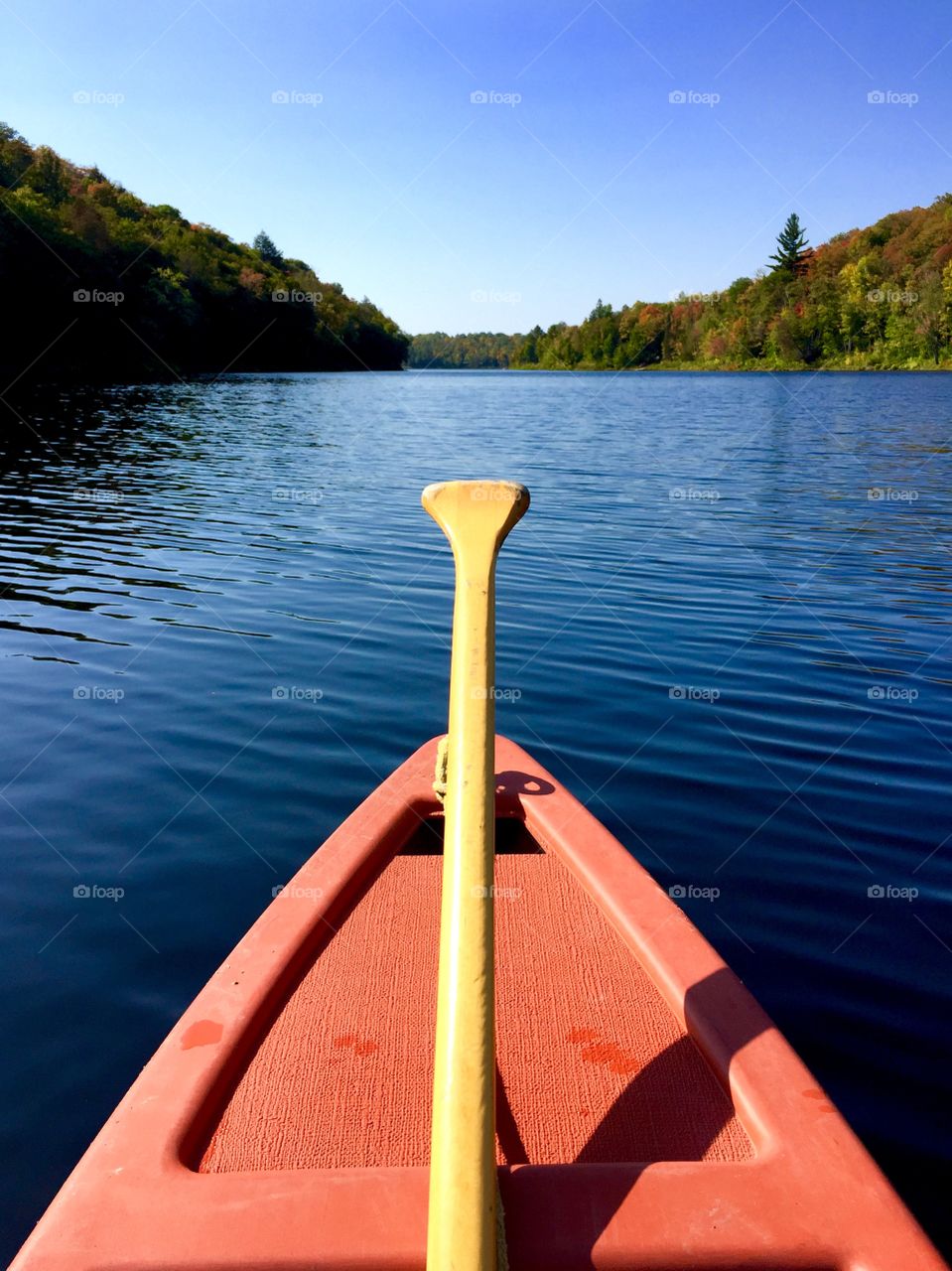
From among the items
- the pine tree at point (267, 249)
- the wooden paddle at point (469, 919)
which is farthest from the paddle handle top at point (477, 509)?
the pine tree at point (267, 249)

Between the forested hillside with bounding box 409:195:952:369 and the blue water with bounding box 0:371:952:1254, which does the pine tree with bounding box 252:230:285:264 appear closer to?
the forested hillside with bounding box 409:195:952:369

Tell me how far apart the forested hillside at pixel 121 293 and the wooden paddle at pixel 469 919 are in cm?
2383

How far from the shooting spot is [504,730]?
6.07 m

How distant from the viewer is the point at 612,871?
3373 millimetres

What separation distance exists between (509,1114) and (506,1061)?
0.22 metres

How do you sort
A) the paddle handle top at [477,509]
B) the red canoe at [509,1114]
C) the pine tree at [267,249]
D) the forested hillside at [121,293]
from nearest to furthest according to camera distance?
the red canoe at [509,1114] → the paddle handle top at [477,509] → the forested hillside at [121,293] → the pine tree at [267,249]

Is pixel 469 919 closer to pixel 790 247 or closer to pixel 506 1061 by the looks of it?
pixel 506 1061

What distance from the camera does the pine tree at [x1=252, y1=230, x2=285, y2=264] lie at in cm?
9550

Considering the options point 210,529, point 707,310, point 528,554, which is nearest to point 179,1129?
point 528,554

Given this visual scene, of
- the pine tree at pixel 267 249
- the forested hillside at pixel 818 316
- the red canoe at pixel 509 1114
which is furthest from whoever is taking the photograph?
the pine tree at pixel 267 249

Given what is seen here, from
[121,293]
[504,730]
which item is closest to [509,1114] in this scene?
[504,730]

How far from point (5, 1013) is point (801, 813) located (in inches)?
152

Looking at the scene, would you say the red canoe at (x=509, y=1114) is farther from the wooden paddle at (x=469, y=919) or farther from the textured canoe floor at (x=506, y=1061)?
the wooden paddle at (x=469, y=919)

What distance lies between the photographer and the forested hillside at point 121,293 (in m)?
40.6
